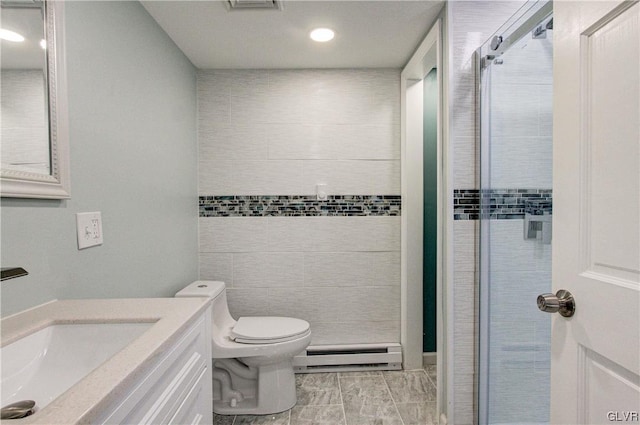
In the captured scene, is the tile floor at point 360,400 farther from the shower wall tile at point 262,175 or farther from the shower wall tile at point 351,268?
the shower wall tile at point 262,175

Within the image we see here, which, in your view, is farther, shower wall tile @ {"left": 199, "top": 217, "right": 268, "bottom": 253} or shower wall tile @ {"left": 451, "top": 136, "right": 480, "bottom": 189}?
shower wall tile @ {"left": 199, "top": 217, "right": 268, "bottom": 253}

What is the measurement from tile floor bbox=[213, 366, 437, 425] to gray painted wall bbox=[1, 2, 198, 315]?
1016 mm

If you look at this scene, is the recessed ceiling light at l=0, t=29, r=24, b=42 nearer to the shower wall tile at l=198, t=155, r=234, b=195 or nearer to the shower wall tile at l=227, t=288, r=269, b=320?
the shower wall tile at l=198, t=155, r=234, b=195

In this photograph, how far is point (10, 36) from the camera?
3.11ft

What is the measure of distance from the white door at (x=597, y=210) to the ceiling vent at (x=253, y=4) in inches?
47.6

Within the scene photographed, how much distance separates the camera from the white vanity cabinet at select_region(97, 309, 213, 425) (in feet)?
2.25

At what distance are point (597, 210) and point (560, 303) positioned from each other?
0.26 metres

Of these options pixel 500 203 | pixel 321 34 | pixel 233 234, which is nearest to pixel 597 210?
pixel 500 203

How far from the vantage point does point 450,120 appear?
173 centimetres

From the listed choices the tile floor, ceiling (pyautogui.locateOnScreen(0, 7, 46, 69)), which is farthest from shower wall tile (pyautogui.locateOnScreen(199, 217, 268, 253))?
ceiling (pyautogui.locateOnScreen(0, 7, 46, 69))

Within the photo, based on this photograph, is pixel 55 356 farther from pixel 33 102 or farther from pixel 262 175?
pixel 262 175

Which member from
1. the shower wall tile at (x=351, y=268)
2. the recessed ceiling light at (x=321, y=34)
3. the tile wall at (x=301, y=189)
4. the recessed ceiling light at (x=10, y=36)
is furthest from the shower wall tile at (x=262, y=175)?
the recessed ceiling light at (x=10, y=36)

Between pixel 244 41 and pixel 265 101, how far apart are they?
0.49m

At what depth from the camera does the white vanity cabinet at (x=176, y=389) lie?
0.69m
